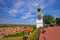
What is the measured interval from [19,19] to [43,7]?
1.19m

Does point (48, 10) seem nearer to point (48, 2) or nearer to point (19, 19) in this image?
point (48, 2)

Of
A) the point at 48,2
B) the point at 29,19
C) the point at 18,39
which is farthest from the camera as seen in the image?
the point at 18,39

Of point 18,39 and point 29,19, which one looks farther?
point 18,39

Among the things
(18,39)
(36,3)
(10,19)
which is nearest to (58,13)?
(36,3)

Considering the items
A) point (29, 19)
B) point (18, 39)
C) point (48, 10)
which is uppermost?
point (48, 10)

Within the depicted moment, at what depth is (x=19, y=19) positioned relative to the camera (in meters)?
6.15

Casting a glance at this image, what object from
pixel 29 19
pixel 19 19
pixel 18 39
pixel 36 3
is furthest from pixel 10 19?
pixel 18 39

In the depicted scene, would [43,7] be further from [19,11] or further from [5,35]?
[5,35]

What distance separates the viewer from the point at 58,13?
18.7 ft

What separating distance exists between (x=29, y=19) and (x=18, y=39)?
2169 mm

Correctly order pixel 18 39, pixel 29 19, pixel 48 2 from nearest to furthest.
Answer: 1. pixel 48 2
2. pixel 29 19
3. pixel 18 39

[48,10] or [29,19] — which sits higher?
[48,10]

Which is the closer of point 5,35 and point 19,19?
point 19,19

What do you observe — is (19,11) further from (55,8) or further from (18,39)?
(18,39)
